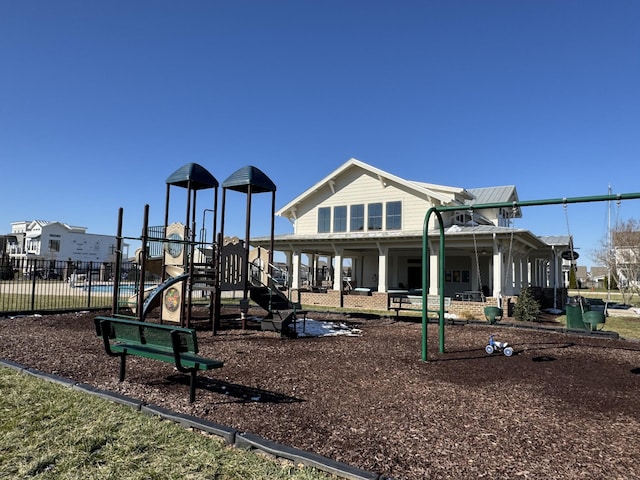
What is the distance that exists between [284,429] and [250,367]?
9.82ft

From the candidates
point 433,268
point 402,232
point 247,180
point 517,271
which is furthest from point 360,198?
point 247,180

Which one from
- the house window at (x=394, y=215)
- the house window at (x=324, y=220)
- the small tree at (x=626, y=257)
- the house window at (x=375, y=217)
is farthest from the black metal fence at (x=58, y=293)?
the small tree at (x=626, y=257)

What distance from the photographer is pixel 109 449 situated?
3754 millimetres

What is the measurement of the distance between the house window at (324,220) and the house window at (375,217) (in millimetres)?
2635

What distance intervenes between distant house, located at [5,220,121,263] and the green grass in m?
69.0

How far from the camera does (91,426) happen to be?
13.9 ft

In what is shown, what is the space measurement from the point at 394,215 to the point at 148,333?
18583 mm

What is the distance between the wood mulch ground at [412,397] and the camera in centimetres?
383

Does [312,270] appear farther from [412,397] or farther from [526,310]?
[412,397]

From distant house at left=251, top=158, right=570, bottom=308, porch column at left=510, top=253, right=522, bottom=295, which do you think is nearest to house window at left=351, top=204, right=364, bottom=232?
distant house at left=251, top=158, right=570, bottom=308

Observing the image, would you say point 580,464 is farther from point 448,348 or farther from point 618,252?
point 618,252

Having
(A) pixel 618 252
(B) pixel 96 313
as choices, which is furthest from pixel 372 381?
(A) pixel 618 252

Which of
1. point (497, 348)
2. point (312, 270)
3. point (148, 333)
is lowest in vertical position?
point (497, 348)

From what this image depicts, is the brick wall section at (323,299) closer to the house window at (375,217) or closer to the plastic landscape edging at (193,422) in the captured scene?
the house window at (375,217)
